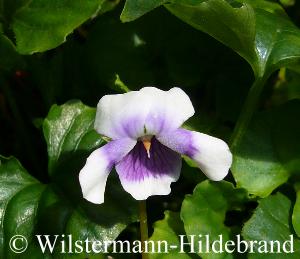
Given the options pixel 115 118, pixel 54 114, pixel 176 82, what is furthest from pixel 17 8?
pixel 115 118

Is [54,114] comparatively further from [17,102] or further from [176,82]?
[17,102]

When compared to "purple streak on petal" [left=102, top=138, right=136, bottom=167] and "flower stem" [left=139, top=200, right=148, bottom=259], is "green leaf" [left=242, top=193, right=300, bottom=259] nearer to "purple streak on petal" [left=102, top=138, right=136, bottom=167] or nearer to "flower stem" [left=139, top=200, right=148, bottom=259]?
"flower stem" [left=139, top=200, right=148, bottom=259]

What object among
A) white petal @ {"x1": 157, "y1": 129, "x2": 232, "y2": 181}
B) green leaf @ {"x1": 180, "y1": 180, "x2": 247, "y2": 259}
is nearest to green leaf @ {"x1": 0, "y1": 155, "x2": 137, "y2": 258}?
green leaf @ {"x1": 180, "y1": 180, "x2": 247, "y2": 259}

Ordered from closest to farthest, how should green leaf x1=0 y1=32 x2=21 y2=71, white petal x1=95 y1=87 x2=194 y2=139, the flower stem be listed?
1. white petal x1=95 y1=87 x2=194 y2=139
2. the flower stem
3. green leaf x1=0 y1=32 x2=21 y2=71

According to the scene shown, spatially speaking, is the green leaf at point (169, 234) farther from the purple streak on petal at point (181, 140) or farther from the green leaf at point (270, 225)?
the purple streak on petal at point (181, 140)

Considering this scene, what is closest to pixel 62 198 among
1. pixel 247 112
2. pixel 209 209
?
pixel 209 209

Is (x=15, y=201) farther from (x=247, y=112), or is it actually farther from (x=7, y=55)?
(x=247, y=112)
